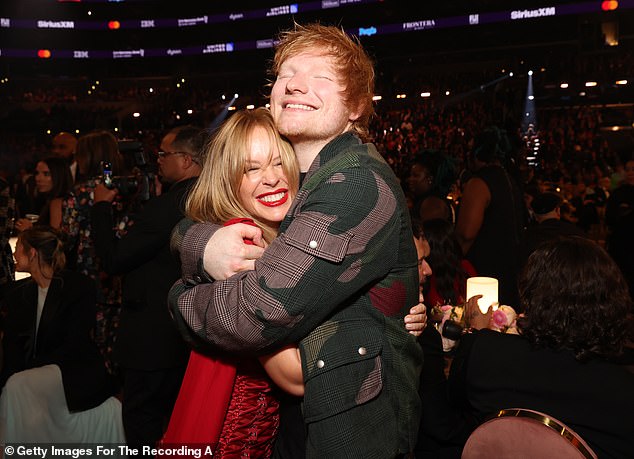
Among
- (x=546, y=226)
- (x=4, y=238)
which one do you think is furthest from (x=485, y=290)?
(x=4, y=238)

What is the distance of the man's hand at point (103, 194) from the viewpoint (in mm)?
3320

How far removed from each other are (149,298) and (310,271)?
6.45 feet

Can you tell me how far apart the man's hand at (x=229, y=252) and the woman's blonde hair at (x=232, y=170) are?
0.25 m

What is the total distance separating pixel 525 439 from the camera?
4.46ft

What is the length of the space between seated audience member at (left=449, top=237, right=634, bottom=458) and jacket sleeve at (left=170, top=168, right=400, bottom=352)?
0.68 metres

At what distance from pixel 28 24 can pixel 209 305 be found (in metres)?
24.9

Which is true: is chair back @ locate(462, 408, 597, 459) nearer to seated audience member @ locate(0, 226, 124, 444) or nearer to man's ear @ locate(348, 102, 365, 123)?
man's ear @ locate(348, 102, 365, 123)

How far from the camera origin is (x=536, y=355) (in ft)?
6.17

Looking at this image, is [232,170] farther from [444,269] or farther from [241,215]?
[444,269]

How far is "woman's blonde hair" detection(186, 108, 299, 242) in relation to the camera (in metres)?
1.73

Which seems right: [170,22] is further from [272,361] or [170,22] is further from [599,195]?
[272,361]

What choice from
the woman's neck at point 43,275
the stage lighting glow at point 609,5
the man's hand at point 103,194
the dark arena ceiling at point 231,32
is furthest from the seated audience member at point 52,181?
the dark arena ceiling at point 231,32

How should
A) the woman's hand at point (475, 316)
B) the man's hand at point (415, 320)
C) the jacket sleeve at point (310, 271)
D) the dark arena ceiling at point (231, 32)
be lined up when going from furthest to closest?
the dark arena ceiling at point (231, 32), the woman's hand at point (475, 316), the man's hand at point (415, 320), the jacket sleeve at point (310, 271)

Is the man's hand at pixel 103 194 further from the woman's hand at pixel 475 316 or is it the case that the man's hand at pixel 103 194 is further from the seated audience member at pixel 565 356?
the seated audience member at pixel 565 356
